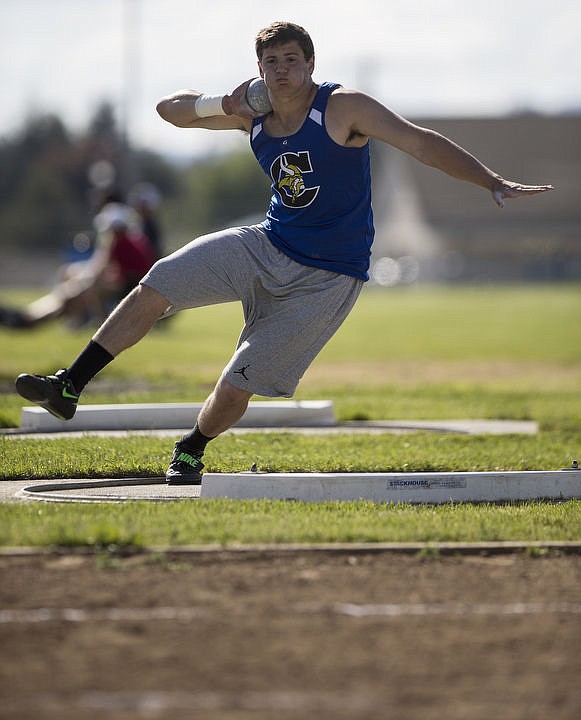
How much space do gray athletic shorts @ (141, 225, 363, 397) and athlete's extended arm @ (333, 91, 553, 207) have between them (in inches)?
31.8

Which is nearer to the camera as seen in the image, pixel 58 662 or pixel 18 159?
pixel 58 662

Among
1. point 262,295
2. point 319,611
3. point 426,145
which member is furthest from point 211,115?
point 319,611

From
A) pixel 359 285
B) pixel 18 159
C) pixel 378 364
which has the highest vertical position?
pixel 18 159

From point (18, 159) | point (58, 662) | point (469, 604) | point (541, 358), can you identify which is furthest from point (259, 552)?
point (18, 159)

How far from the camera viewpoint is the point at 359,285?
6.79 m

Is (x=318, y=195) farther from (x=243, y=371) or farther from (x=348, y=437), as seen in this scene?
(x=348, y=437)

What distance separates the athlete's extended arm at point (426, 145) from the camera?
20.0ft

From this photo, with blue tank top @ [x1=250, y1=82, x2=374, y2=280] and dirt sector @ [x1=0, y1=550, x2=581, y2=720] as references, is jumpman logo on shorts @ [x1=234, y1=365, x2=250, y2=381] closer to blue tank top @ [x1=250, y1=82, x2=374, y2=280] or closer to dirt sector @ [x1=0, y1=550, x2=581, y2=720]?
blue tank top @ [x1=250, y1=82, x2=374, y2=280]

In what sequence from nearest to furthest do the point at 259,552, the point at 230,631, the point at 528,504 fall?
the point at 230,631 → the point at 259,552 → the point at 528,504

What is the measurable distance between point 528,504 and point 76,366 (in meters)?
2.38

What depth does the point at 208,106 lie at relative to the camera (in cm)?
674

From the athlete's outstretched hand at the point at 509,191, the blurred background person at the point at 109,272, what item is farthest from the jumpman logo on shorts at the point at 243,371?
the blurred background person at the point at 109,272

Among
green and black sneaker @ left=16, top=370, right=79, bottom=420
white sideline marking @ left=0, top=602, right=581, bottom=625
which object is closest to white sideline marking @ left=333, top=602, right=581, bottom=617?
white sideline marking @ left=0, top=602, right=581, bottom=625

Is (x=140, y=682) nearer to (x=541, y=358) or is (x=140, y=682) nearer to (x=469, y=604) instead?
(x=469, y=604)
